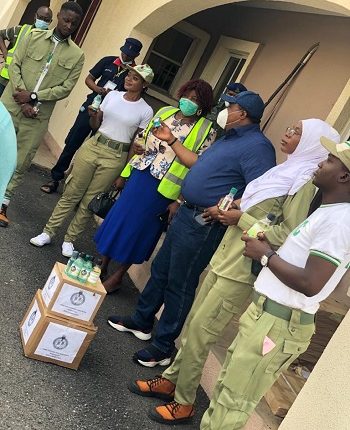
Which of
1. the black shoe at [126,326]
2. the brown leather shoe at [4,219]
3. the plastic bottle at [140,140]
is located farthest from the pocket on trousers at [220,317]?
the brown leather shoe at [4,219]

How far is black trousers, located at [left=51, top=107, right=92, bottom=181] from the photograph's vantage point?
7099 mm

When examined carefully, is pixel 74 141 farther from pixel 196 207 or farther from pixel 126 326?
pixel 196 207

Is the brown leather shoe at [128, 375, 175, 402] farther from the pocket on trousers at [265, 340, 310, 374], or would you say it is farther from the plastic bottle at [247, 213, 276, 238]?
the plastic bottle at [247, 213, 276, 238]

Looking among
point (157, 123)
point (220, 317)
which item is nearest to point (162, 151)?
point (157, 123)

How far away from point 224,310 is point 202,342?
0.26 m

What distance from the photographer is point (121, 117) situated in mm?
5316

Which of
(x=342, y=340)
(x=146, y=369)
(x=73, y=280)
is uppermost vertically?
(x=342, y=340)

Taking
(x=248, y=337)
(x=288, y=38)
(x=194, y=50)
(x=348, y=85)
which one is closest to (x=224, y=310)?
(x=248, y=337)

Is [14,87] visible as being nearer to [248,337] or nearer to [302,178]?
[302,178]

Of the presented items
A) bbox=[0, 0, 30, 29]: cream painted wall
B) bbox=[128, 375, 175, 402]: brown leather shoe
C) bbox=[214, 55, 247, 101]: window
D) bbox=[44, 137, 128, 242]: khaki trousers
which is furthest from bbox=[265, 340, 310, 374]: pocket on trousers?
bbox=[0, 0, 30, 29]: cream painted wall

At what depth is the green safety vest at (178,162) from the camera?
15.0 feet

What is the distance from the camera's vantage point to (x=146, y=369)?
4348 mm

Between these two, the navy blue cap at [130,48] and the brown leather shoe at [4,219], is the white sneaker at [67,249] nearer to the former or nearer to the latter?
the brown leather shoe at [4,219]

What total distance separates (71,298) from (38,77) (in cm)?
266
